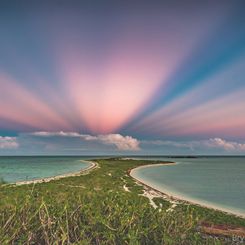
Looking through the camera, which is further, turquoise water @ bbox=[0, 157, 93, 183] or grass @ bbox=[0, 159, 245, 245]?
turquoise water @ bbox=[0, 157, 93, 183]

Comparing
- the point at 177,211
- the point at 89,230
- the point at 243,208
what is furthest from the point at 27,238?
the point at 243,208

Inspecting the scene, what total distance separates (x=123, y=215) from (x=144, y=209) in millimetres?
644

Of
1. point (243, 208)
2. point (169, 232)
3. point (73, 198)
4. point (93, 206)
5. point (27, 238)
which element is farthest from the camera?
point (243, 208)

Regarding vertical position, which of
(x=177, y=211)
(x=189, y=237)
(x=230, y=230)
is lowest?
(x=230, y=230)

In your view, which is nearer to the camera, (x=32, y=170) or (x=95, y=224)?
(x=95, y=224)

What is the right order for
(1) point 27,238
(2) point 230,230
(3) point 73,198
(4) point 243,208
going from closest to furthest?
(1) point 27,238 < (3) point 73,198 < (2) point 230,230 < (4) point 243,208

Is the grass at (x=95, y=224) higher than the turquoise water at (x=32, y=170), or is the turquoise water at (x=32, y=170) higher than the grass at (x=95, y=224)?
the turquoise water at (x=32, y=170)

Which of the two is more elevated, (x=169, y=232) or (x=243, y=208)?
(x=169, y=232)

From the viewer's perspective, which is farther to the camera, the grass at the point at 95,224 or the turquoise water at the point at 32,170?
the turquoise water at the point at 32,170

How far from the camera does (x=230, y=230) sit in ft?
46.9

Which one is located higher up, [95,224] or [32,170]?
[32,170]

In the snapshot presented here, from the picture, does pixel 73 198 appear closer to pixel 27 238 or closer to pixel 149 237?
pixel 27 238

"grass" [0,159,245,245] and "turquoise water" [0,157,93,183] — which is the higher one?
"turquoise water" [0,157,93,183]

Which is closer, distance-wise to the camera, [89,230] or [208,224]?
[89,230]
